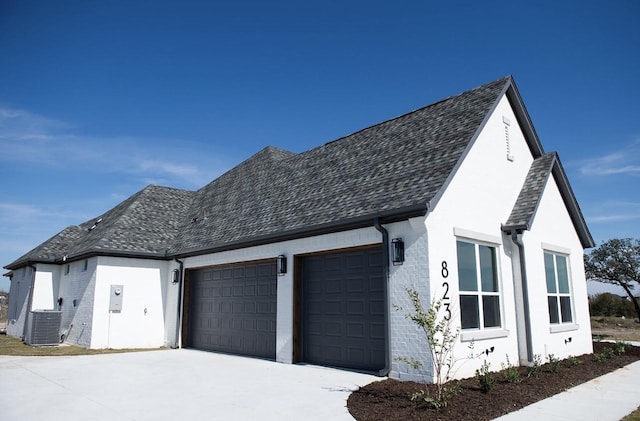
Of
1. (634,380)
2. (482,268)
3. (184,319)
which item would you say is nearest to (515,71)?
(482,268)

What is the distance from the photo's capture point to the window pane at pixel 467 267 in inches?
366

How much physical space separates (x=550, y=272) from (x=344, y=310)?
6.33 meters

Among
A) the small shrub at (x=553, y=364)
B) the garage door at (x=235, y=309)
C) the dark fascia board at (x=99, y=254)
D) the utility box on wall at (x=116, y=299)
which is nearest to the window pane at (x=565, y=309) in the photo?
the small shrub at (x=553, y=364)

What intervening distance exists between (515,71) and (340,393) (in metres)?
10.3

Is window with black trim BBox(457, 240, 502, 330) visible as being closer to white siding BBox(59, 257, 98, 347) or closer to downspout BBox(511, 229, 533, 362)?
downspout BBox(511, 229, 533, 362)

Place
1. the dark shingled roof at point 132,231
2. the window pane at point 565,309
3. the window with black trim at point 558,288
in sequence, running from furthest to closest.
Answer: the dark shingled roof at point 132,231
the window pane at point 565,309
the window with black trim at point 558,288

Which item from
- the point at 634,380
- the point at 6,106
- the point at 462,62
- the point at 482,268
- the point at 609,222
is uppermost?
the point at 462,62

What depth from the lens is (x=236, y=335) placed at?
13633mm

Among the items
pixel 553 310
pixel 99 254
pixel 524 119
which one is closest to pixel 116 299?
pixel 99 254

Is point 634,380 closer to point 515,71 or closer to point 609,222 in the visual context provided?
point 515,71

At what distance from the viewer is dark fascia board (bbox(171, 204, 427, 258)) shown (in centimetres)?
865

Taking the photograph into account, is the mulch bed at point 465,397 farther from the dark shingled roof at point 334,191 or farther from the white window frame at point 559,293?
the dark shingled roof at point 334,191

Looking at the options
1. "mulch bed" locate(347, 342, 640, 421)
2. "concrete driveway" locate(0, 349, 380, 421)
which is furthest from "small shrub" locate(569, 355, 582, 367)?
"concrete driveway" locate(0, 349, 380, 421)

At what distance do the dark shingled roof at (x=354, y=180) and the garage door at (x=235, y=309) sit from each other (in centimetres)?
107
